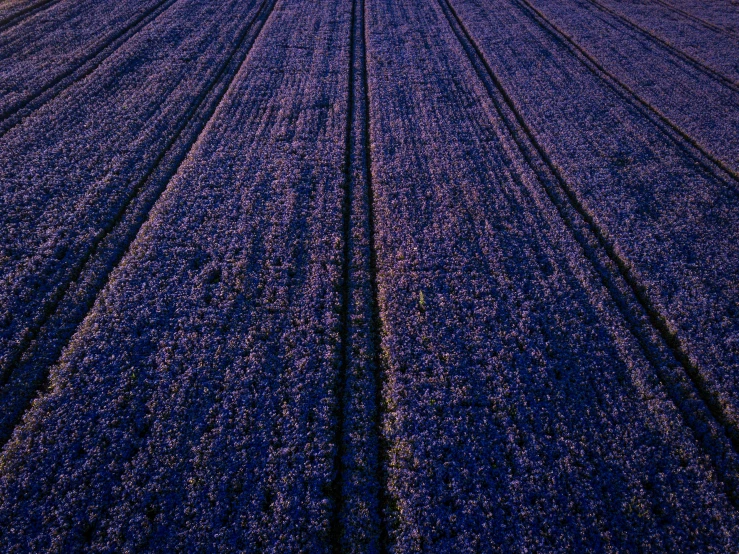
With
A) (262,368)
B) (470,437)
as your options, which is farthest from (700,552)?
(262,368)

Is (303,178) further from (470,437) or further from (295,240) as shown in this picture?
(470,437)

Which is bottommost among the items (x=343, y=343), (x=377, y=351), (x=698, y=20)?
(x=377, y=351)

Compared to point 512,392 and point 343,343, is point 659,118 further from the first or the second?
point 343,343

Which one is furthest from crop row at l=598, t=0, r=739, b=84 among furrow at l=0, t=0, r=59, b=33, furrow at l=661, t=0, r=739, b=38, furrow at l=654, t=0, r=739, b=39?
furrow at l=0, t=0, r=59, b=33

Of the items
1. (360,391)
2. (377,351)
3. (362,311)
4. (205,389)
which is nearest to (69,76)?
(205,389)

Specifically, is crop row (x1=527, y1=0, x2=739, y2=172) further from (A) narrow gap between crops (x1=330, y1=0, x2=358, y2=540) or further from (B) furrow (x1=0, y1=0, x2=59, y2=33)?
(B) furrow (x1=0, y1=0, x2=59, y2=33)

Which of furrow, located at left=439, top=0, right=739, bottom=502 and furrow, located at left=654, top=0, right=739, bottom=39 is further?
furrow, located at left=654, top=0, right=739, bottom=39
